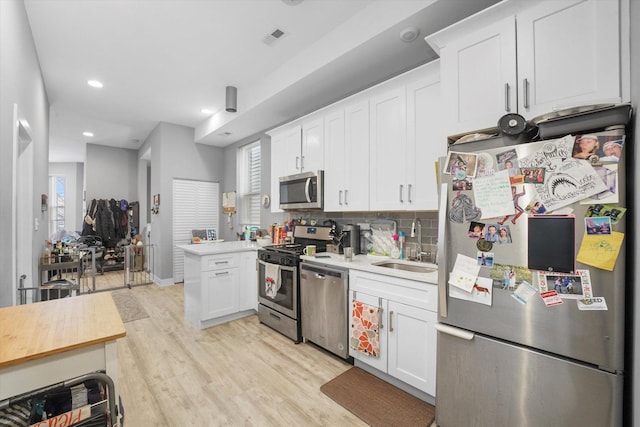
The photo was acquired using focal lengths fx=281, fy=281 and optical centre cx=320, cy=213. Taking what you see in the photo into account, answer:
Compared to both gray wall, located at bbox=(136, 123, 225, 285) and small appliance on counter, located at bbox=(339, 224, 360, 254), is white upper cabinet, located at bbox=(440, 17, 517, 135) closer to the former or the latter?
small appliance on counter, located at bbox=(339, 224, 360, 254)

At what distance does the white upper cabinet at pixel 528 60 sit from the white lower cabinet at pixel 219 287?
9.12ft

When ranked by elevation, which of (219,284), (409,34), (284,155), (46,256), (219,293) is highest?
(409,34)

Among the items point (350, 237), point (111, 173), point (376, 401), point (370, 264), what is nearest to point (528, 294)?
point (370, 264)

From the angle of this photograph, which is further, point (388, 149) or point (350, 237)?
point (350, 237)

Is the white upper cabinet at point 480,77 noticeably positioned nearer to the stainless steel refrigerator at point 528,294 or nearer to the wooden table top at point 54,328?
the stainless steel refrigerator at point 528,294

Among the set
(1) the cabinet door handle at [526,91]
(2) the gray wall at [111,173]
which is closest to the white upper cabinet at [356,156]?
(1) the cabinet door handle at [526,91]

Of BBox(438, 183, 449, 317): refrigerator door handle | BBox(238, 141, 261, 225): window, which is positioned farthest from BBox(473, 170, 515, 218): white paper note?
BBox(238, 141, 261, 225): window

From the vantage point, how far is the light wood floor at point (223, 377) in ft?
6.12

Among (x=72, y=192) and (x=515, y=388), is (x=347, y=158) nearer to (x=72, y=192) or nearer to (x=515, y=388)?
(x=515, y=388)

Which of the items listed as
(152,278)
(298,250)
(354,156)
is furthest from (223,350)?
(152,278)

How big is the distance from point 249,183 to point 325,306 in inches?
128

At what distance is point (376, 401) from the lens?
1.99 meters

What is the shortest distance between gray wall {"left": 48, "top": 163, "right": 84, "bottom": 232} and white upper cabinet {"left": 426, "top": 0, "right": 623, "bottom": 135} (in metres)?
10.5

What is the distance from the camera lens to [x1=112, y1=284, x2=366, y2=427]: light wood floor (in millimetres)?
1864
